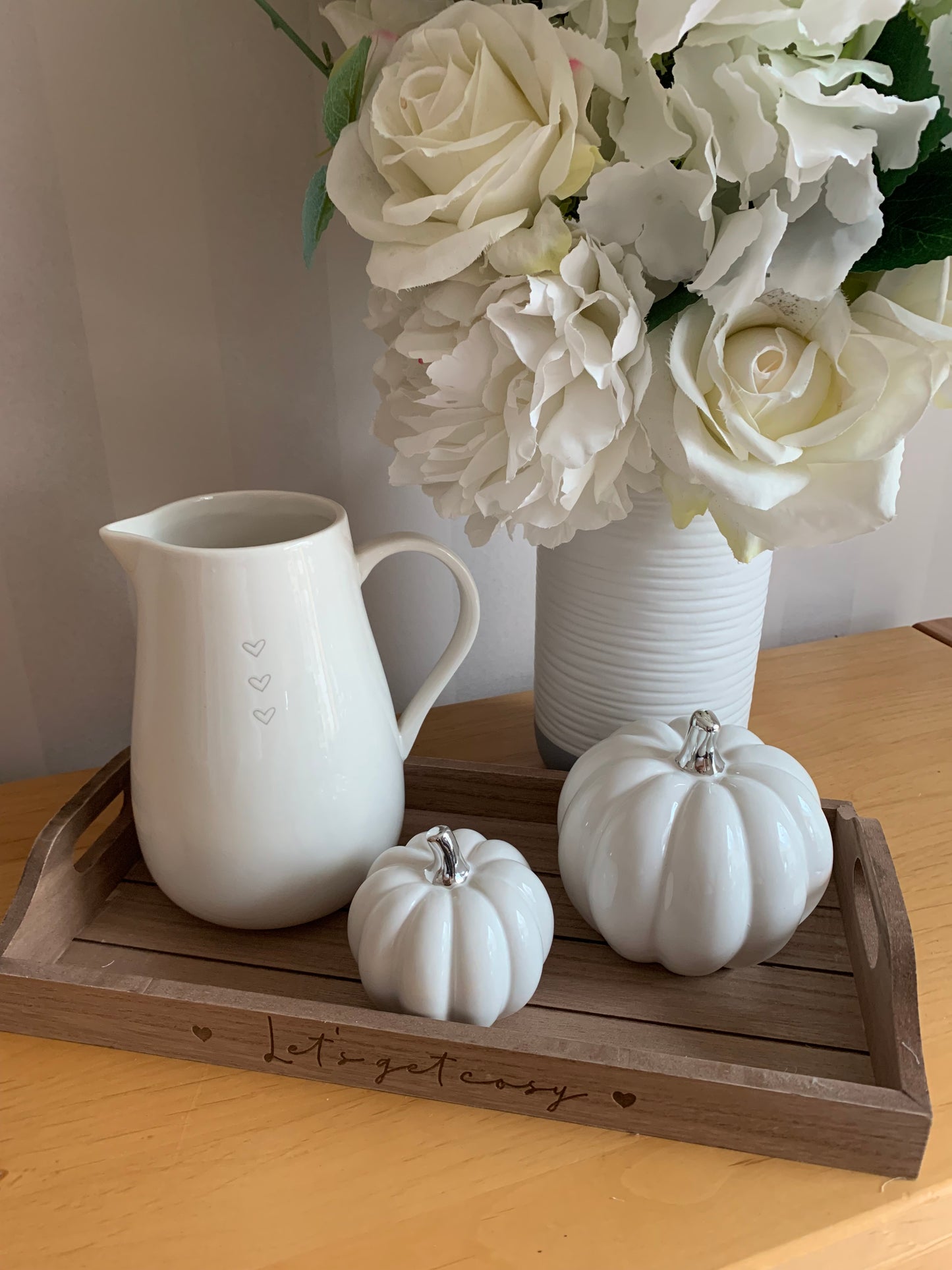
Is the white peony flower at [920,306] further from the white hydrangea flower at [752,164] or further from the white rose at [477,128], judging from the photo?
the white rose at [477,128]

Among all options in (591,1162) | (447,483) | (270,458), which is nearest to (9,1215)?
(591,1162)

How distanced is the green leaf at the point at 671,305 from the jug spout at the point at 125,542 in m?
0.26

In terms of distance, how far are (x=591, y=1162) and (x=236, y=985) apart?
7.7 inches

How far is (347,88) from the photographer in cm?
43

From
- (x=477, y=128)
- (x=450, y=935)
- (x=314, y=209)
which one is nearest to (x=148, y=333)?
(x=314, y=209)

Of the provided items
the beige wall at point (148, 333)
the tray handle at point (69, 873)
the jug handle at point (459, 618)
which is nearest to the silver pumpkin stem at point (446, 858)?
the jug handle at point (459, 618)

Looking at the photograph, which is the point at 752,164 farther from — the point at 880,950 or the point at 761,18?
the point at 880,950

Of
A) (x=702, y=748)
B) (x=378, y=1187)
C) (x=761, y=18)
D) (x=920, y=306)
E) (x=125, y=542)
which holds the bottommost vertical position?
(x=378, y=1187)

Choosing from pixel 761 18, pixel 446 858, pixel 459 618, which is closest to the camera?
pixel 761 18

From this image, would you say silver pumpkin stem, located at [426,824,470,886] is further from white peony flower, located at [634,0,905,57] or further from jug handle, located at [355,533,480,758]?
white peony flower, located at [634,0,905,57]

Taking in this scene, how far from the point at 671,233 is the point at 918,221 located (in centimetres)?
10

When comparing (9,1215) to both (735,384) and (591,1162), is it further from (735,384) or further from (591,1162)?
(735,384)

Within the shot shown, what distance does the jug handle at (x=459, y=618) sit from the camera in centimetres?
53

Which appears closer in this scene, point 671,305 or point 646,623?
point 671,305
